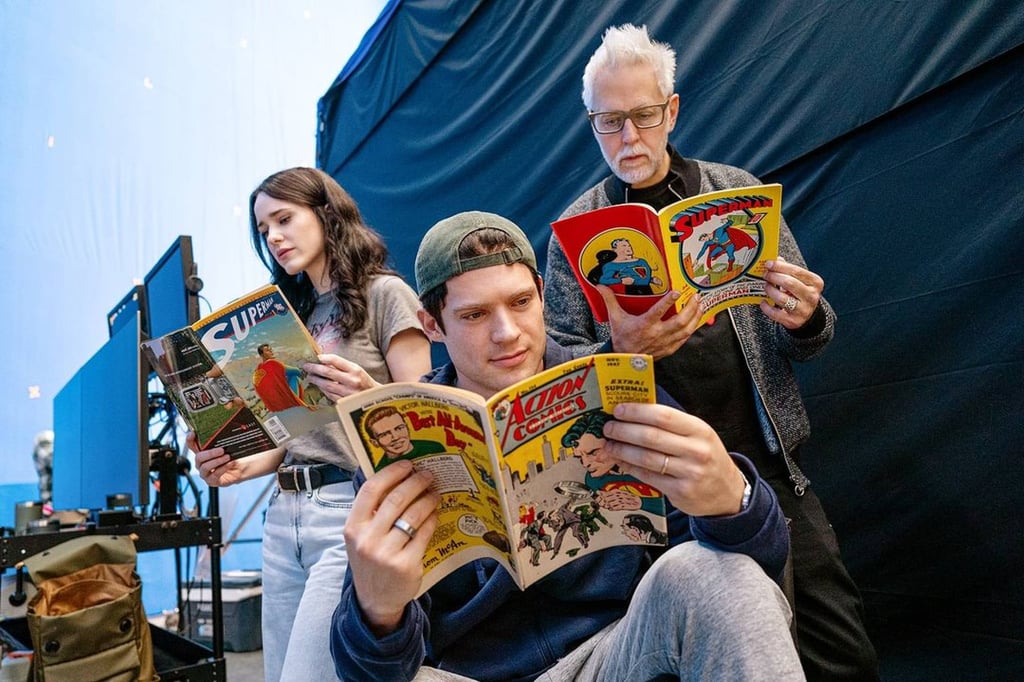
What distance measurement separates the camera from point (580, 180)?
100 inches

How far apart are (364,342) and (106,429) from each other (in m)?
1.09

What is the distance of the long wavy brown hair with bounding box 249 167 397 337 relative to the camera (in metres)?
1.49

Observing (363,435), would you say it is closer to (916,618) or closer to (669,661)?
(669,661)

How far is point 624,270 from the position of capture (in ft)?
3.73

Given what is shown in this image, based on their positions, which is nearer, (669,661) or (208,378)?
(669,661)

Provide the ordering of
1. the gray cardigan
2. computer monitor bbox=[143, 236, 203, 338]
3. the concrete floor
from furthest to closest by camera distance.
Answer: the concrete floor
computer monitor bbox=[143, 236, 203, 338]
the gray cardigan

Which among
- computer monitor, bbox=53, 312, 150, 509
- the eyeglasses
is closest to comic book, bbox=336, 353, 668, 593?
the eyeglasses

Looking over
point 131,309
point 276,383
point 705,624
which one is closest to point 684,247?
point 705,624

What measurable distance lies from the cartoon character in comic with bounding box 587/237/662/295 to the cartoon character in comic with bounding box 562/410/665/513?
42cm

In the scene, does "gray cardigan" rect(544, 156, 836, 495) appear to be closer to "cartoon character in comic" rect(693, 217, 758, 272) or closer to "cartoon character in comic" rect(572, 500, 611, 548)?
"cartoon character in comic" rect(693, 217, 758, 272)

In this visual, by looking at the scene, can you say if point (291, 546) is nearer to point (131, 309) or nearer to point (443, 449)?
point (443, 449)

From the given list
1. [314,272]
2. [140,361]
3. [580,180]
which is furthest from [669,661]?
[580,180]

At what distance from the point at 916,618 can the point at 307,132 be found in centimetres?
438

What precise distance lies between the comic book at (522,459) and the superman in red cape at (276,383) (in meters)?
0.57
